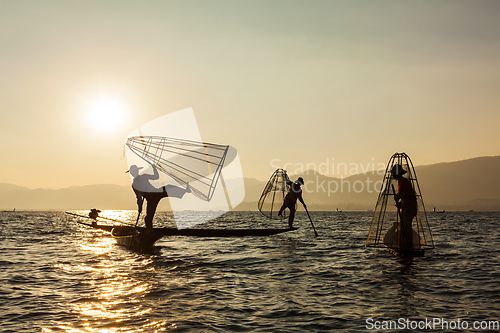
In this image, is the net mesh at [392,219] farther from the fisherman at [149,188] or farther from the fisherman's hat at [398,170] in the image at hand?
the fisherman at [149,188]

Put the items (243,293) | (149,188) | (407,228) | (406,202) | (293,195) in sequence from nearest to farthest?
(243,293), (406,202), (407,228), (149,188), (293,195)

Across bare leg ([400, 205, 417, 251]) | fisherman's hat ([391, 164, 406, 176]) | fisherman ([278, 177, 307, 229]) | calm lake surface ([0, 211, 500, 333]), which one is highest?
fisherman's hat ([391, 164, 406, 176])

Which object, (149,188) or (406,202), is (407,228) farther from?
(149,188)

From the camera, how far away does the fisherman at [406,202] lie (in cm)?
1669

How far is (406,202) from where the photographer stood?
1672cm

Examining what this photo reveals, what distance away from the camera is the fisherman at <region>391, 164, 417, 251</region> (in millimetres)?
16688

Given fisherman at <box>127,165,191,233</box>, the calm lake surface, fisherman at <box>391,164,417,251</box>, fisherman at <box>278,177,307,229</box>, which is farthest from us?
fisherman at <box>278,177,307,229</box>

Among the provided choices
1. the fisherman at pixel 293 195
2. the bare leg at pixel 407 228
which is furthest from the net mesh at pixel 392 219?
the fisherman at pixel 293 195

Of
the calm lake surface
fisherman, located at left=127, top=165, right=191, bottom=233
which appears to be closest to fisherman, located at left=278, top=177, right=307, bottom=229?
the calm lake surface

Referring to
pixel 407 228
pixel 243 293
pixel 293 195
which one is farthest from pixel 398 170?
pixel 293 195

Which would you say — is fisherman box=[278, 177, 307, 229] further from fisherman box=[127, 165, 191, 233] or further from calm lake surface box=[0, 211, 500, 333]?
fisherman box=[127, 165, 191, 233]

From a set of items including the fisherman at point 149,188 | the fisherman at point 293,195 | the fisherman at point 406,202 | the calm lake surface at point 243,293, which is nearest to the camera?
the calm lake surface at point 243,293

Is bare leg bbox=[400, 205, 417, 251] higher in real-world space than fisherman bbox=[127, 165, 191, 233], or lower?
lower

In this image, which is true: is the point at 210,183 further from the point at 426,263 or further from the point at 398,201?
the point at 426,263
